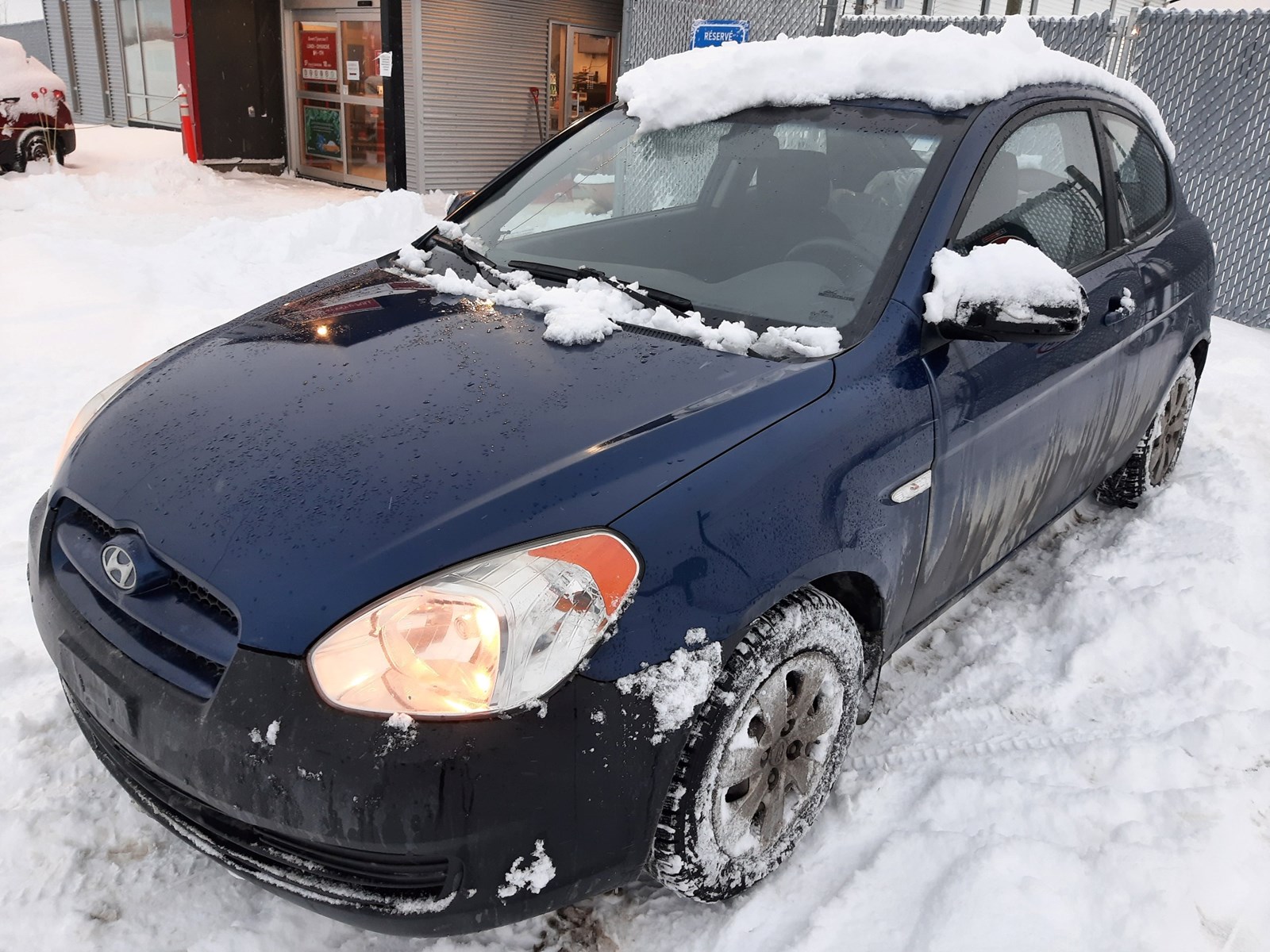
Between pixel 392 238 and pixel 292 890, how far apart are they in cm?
773

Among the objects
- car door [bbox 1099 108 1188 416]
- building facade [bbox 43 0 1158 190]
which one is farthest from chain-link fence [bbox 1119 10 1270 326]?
car door [bbox 1099 108 1188 416]

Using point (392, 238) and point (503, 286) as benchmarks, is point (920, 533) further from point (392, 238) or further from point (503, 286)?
point (392, 238)

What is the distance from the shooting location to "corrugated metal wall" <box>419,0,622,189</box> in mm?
12117

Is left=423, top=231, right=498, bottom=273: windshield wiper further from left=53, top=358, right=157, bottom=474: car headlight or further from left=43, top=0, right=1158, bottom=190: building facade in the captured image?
left=43, top=0, right=1158, bottom=190: building facade

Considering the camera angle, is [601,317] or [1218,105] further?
[1218,105]

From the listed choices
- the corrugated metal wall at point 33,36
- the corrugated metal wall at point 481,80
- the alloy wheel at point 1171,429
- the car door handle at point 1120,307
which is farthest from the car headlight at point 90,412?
the corrugated metal wall at point 33,36

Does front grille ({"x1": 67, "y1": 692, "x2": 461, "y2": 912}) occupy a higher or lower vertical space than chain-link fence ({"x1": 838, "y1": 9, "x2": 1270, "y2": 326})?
lower

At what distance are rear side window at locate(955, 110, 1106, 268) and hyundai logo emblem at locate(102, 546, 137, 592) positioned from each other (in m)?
2.06

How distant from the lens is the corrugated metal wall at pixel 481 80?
12.1 meters

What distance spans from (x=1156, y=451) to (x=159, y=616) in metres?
3.96

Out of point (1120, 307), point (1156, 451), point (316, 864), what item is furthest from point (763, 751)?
point (1156, 451)

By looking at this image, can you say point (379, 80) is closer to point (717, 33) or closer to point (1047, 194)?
point (717, 33)

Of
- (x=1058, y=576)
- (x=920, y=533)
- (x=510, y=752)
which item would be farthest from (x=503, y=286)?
(x=1058, y=576)

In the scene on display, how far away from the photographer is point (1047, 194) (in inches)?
115
